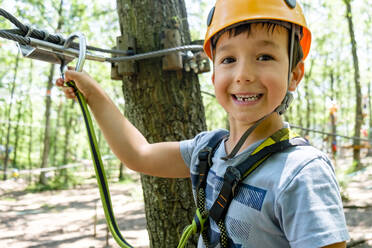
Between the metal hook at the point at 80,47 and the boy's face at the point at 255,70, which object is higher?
the metal hook at the point at 80,47

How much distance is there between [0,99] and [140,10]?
20119 mm

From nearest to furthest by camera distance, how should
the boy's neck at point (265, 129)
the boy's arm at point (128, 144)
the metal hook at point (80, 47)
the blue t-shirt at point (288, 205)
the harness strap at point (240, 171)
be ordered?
1. the blue t-shirt at point (288, 205)
2. the harness strap at point (240, 171)
3. the boy's neck at point (265, 129)
4. the metal hook at point (80, 47)
5. the boy's arm at point (128, 144)

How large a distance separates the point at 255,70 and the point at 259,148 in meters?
0.30

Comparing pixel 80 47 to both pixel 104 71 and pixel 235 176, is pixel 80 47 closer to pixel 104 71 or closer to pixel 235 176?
pixel 235 176

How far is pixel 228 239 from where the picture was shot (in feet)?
3.94

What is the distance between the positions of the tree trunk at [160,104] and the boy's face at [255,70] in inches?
34.9

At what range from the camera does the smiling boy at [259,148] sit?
3.15 ft

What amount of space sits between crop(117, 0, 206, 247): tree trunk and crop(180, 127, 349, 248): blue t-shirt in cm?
89

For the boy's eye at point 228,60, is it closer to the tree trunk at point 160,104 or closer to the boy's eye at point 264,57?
the boy's eye at point 264,57

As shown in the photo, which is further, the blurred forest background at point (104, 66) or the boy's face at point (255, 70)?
the blurred forest background at point (104, 66)

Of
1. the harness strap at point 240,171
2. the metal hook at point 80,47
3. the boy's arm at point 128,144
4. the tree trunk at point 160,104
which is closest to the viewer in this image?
the harness strap at point 240,171

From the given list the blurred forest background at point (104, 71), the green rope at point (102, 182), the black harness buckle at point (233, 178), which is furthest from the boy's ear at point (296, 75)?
the blurred forest background at point (104, 71)

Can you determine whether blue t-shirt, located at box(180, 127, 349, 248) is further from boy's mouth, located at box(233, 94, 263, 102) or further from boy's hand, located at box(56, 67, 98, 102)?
boy's hand, located at box(56, 67, 98, 102)

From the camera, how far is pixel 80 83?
5.07 feet
